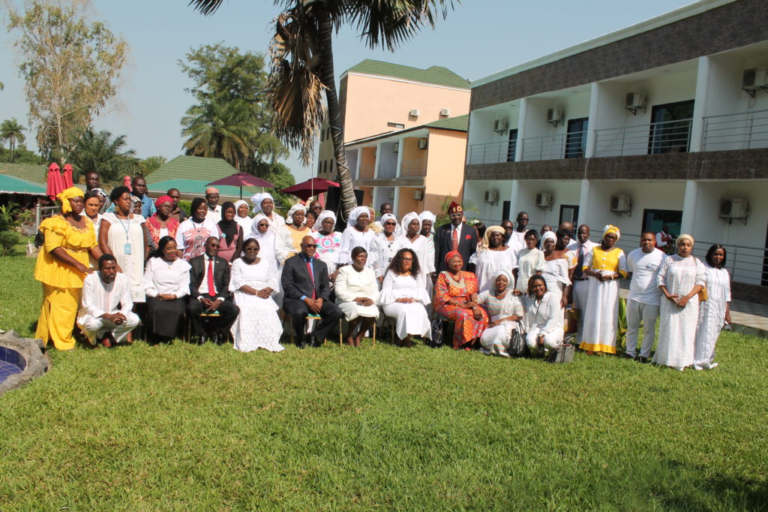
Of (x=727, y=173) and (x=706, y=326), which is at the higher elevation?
(x=727, y=173)

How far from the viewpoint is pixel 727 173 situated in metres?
13.6

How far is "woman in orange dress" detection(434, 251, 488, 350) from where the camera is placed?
816cm

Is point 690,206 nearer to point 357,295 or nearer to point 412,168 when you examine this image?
point 357,295

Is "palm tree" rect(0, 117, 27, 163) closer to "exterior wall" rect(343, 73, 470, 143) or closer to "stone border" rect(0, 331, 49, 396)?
"exterior wall" rect(343, 73, 470, 143)

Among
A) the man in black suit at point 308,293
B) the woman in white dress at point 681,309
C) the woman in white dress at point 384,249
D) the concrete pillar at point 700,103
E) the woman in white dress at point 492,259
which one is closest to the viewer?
the woman in white dress at point 681,309

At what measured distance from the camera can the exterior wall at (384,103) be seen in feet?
136

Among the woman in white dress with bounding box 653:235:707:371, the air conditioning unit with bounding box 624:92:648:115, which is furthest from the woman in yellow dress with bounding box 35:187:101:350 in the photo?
the air conditioning unit with bounding box 624:92:648:115

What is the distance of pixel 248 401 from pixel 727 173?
1271cm

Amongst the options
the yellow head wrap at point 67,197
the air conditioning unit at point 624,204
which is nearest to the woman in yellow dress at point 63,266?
the yellow head wrap at point 67,197

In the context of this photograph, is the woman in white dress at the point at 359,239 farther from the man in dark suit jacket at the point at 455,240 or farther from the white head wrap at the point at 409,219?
the man in dark suit jacket at the point at 455,240

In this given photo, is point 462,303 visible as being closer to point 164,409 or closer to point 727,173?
point 164,409

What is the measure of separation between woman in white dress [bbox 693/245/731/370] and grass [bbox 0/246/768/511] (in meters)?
0.41

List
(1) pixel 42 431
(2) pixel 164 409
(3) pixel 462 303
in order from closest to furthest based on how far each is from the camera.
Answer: (1) pixel 42 431
(2) pixel 164 409
(3) pixel 462 303

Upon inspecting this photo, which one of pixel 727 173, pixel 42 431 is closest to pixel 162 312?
pixel 42 431
